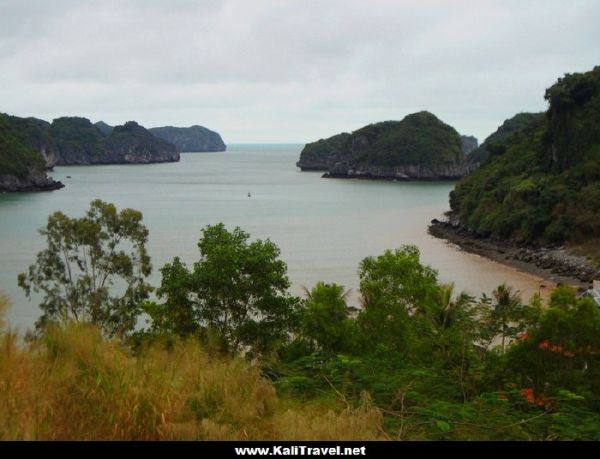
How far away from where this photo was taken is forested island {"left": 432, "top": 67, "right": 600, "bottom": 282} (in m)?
50.6

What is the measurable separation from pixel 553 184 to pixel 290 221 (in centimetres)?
2945

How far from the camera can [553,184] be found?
60.3 m

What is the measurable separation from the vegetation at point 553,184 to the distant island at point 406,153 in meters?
72.2

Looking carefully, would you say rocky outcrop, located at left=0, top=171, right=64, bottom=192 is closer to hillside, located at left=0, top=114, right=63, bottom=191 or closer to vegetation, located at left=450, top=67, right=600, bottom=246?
hillside, located at left=0, top=114, right=63, bottom=191

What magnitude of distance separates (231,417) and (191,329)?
12233mm

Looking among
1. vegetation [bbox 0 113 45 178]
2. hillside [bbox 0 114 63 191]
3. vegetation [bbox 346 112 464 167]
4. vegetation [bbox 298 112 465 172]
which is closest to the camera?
hillside [bbox 0 114 63 191]

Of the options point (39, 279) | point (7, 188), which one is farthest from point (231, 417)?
point (7, 188)

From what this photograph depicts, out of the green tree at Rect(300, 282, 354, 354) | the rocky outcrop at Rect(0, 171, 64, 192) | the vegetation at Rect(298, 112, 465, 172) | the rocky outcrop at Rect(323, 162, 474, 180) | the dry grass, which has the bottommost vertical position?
the green tree at Rect(300, 282, 354, 354)

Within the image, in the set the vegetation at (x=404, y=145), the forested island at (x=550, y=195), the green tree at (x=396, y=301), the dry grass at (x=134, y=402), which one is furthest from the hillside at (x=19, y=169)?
the dry grass at (x=134, y=402)

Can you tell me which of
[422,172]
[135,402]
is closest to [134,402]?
[135,402]
